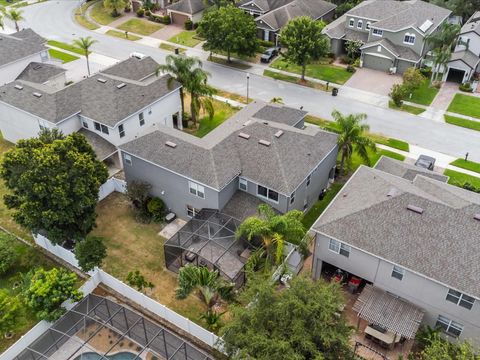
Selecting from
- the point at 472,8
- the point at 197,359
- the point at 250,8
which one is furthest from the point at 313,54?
the point at 197,359

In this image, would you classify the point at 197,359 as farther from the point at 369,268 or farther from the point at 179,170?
the point at 179,170

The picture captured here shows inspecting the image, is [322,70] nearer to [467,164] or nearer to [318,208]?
[467,164]

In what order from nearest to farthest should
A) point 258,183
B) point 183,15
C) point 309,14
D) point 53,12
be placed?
point 258,183 < point 309,14 < point 183,15 < point 53,12

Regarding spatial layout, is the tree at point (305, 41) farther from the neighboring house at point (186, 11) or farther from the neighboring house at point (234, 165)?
the neighboring house at point (186, 11)

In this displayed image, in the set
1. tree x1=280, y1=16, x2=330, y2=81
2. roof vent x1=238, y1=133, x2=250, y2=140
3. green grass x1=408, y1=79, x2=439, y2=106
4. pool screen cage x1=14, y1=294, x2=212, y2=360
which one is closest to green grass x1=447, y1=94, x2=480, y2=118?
green grass x1=408, y1=79, x2=439, y2=106

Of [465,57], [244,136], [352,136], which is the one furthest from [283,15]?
[244,136]

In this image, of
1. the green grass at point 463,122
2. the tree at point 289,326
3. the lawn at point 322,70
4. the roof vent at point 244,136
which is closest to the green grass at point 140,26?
the lawn at point 322,70
